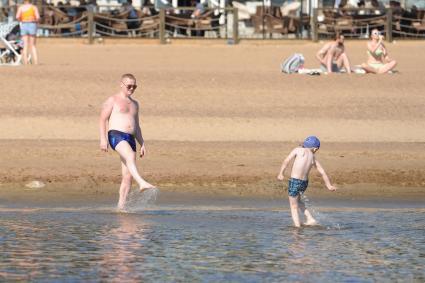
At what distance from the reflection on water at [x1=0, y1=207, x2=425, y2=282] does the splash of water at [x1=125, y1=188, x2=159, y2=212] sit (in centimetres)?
19

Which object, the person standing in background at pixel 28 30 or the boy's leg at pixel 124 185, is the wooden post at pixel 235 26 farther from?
the boy's leg at pixel 124 185

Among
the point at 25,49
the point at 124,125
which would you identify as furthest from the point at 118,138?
the point at 25,49

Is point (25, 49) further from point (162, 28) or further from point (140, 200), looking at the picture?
point (140, 200)

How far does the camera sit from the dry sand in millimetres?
16438

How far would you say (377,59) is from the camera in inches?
1053

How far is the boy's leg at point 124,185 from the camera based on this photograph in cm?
1396

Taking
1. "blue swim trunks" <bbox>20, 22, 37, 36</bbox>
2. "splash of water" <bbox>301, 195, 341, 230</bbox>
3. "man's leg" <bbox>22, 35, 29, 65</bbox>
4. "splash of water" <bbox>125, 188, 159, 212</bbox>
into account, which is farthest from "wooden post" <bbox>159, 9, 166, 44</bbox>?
"splash of water" <bbox>301, 195, 341, 230</bbox>

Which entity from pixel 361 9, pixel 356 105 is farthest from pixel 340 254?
pixel 361 9

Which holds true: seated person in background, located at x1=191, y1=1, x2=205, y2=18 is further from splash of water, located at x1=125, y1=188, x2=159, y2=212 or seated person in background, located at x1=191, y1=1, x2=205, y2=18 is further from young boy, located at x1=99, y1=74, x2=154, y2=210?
young boy, located at x1=99, y1=74, x2=154, y2=210

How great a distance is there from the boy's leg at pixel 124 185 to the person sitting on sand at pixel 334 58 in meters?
12.5

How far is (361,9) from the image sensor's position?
36281mm

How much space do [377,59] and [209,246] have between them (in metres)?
15.3

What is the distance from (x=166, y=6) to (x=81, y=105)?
17.0 m

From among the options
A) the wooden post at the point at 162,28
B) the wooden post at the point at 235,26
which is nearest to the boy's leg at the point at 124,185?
the wooden post at the point at 162,28
